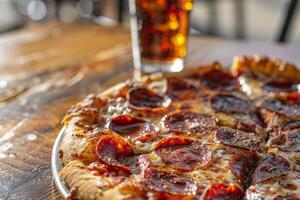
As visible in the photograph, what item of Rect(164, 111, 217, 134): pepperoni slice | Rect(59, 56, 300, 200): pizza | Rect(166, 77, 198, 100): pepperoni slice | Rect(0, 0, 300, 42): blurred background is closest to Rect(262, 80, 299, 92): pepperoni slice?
Rect(59, 56, 300, 200): pizza

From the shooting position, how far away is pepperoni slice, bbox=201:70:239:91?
167cm

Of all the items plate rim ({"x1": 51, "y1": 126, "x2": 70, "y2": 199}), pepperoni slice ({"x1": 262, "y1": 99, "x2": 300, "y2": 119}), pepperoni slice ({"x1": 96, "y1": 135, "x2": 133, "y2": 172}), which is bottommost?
pepperoni slice ({"x1": 262, "y1": 99, "x2": 300, "y2": 119})

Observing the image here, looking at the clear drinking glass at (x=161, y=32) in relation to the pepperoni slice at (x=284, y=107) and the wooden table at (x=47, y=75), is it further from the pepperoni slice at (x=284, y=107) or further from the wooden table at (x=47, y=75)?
the pepperoni slice at (x=284, y=107)

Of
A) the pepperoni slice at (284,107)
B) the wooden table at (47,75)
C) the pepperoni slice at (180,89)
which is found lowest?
the wooden table at (47,75)

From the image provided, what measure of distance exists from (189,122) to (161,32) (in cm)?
68

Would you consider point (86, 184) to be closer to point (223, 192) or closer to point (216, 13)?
point (223, 192)

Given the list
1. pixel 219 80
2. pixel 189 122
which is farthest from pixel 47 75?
pixel 189 122

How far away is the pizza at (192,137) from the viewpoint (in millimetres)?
1050

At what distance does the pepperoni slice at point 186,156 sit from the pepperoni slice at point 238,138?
81mm

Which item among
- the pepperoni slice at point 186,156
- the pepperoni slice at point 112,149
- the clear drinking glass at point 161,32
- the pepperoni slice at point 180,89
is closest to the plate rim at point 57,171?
the pepperoni slice at point 112,149

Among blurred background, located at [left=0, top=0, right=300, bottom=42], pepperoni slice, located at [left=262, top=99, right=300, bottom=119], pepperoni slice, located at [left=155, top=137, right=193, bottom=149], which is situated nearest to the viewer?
pepperoni slice, located at [left=155, top=137, right=193, bottom=149]

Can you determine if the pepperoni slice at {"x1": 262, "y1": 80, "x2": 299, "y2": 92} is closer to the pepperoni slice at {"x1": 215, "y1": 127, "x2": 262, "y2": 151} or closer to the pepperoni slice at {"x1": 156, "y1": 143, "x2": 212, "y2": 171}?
the pepperoni slice at {"x1": 215, "y1": 127, "x2": 262, "y2": 151}

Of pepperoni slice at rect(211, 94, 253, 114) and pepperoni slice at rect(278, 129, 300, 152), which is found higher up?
pepperoni slice at rect(211, 94, 253, 114)

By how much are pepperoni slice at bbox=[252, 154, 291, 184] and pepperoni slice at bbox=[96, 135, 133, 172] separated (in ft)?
1.13
